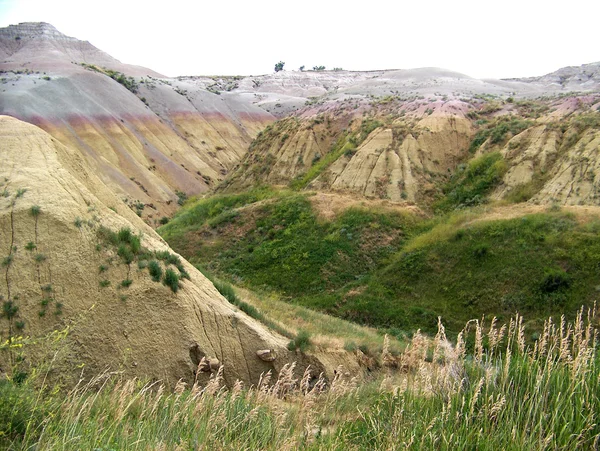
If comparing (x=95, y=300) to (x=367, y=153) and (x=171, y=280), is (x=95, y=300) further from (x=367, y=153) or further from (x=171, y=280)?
(x=367, y=153)

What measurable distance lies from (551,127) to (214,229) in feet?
70.2

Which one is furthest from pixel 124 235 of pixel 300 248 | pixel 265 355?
pixel 300 248

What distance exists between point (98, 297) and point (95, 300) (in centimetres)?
9

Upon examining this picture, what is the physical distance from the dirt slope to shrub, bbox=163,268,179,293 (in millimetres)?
130

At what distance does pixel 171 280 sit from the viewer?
1057 centimetres

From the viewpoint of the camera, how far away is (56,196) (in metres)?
10.7

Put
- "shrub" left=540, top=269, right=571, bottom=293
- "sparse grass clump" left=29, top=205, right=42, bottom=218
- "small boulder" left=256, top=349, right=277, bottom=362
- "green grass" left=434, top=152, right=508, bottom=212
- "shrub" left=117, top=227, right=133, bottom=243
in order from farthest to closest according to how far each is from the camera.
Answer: "green grass" left=434, top=152, right=508, bottom=212, "shrub" left=540, top=269, right=571, bottom=293, "small boulder" left=256, top=349, right=277, bottom=362, "shrub" left=117, top=227, right=133, bottom=243, "sparse grass clump" left=29, top=205, right=42, bottom=218

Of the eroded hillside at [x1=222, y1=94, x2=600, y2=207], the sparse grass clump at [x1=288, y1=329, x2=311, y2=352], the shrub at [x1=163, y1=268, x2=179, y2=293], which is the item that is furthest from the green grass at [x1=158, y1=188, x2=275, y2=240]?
the shrub at [x1=163, y1=268, x2=179, y2=293]

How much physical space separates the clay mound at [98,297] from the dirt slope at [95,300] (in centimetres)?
2

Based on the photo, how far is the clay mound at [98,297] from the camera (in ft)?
29.3

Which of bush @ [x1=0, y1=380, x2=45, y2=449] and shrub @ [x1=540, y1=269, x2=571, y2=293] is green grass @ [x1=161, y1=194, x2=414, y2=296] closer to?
shrub @ [x1=540, y1=269, x2=571, y2=293]

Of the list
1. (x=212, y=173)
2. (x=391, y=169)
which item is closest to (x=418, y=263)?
(x=391, y=169)

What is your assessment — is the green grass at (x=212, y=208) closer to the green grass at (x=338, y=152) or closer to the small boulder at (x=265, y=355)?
the green grass at (x=338, y=152)

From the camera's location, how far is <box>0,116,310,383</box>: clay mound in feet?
29.3
